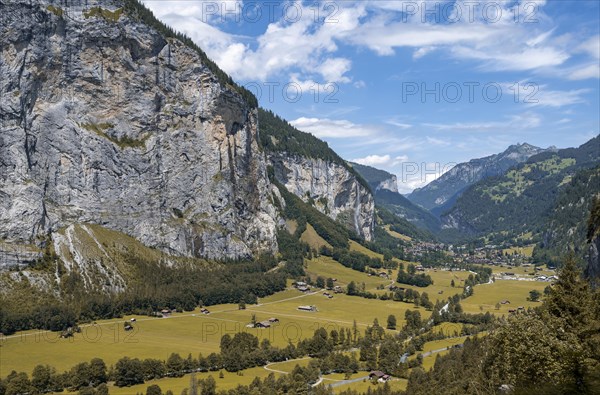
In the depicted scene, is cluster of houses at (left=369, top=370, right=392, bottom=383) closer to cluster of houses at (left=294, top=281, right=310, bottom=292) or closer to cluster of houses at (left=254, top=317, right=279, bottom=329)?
cluster of houses at (left=254, top=317, right=279, bottom=329)

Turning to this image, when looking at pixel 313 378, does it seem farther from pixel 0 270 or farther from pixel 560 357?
pixel 0 270

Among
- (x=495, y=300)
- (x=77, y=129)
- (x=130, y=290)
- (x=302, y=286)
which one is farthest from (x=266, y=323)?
(x=77, y=129)

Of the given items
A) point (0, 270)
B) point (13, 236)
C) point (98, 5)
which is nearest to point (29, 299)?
point (0, 270)

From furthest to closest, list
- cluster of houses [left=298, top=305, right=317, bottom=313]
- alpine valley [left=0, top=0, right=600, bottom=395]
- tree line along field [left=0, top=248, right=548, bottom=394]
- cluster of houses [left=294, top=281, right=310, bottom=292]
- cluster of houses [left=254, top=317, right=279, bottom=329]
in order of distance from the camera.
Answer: cluster of houses [left=294, top=281, right=310, bottom=292] → cluster of houses [left=298, top=305, right=317, bottom=313] → cluster of houses [left=254, top=317, right=279, bottom=329] → tree line along field [left=0, top=248, right=548, bottom=394] → alpine valley [left=0, top=0, right=600, bottom=395]

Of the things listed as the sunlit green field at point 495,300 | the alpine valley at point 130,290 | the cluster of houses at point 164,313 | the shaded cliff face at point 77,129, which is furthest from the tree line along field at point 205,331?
the shaded cliff face at point 77,129

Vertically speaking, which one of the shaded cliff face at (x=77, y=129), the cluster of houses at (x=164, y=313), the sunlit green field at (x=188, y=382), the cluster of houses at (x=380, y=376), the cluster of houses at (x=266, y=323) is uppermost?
the shaded cliff face at (x=77, y=129)

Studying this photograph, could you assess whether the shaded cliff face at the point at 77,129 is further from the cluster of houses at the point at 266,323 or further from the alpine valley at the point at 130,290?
the cluster of houses at the point at 266,323

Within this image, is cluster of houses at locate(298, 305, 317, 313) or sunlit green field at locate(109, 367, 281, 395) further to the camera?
cluster of houses at locate(298, 305, 317, 313)

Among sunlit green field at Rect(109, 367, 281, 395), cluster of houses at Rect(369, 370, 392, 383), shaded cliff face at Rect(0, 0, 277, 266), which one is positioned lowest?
cluster of houses at Rect(369, 370, 392, 383)

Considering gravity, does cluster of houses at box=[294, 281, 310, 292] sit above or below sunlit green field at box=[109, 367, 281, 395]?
above

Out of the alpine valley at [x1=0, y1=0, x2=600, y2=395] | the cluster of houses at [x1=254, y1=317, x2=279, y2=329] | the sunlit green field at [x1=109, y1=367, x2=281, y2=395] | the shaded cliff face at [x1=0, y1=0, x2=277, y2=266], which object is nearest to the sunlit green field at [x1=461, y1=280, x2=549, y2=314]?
the alpine valley at [x1=0, y1=0, x2=600, y2=395]
